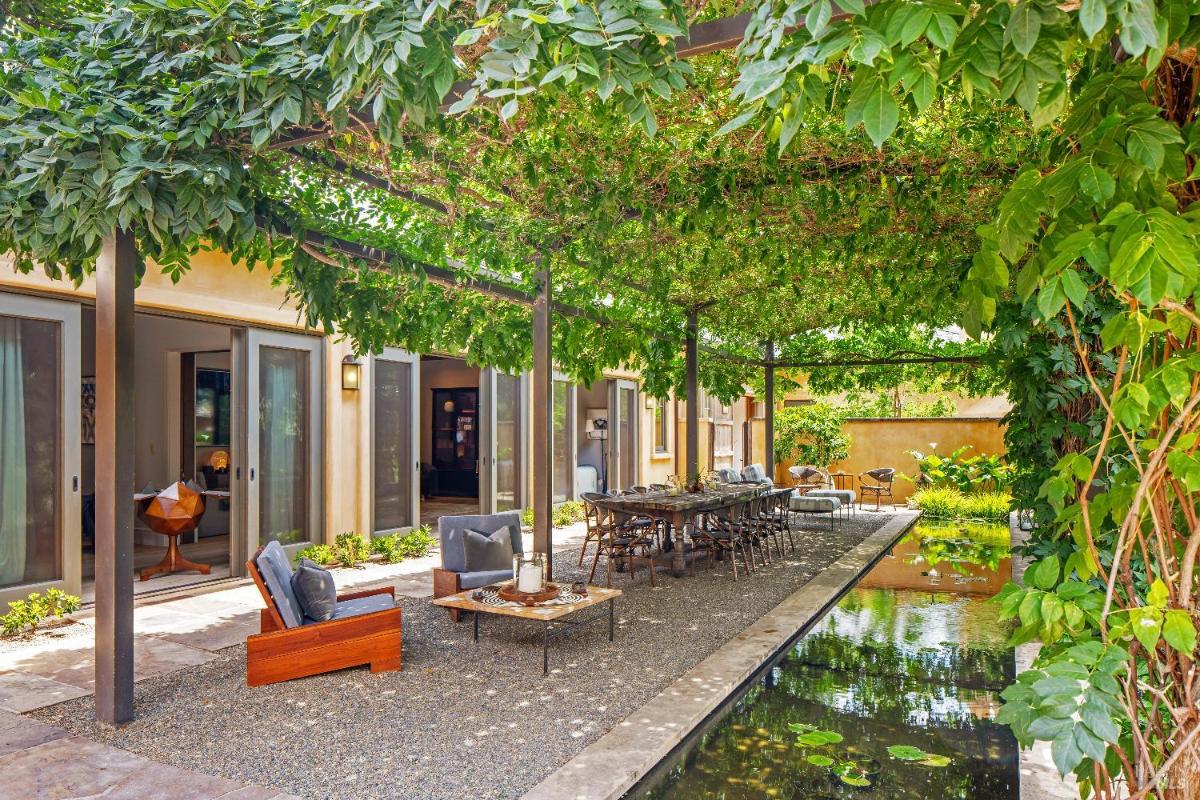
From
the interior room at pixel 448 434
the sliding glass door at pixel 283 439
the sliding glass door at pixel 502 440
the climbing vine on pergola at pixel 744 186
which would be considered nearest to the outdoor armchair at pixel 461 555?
the climbing vine on pergola at pixel 744 186

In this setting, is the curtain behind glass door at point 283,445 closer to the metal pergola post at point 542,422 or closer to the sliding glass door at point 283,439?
the sliding glass door at point 283,439

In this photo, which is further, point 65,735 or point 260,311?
point 260,311

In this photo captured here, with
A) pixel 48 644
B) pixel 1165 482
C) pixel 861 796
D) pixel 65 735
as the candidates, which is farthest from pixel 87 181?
pixel 861 796

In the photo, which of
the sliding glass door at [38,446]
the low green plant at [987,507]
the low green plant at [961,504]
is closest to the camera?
the sliding glass door at [38,446]

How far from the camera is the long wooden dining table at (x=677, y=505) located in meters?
7.69

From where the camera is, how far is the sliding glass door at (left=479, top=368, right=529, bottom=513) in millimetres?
11164

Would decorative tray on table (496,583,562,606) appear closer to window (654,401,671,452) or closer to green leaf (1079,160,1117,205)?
green leaf (1079,160,1117,205)

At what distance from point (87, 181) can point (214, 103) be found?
2.16 ft

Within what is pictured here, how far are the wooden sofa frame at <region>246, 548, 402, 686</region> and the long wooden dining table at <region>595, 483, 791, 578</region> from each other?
10.8ft

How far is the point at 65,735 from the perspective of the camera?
378 cm

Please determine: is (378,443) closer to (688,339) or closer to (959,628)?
(688,339)

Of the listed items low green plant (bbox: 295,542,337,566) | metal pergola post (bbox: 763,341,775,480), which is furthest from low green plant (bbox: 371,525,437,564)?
metal pergola post (bbox: 763,341,775,480)

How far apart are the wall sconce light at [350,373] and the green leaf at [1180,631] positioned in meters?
8.24

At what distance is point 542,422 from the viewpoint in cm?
689
